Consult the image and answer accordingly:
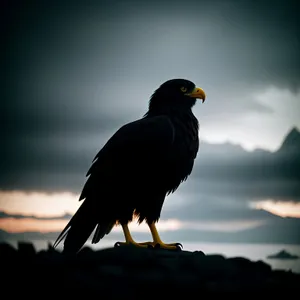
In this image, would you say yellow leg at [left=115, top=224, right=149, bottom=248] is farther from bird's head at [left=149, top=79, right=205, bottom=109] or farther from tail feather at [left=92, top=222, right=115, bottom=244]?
bird's head at [left=149, top=79, right=205, bottom=109]

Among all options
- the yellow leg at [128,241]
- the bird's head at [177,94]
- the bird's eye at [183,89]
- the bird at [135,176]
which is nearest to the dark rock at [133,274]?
the yellow leg at [128,241]

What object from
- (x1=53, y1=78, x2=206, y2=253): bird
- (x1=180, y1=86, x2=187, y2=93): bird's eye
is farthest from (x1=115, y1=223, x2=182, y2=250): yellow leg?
(x1=180, y1=86, x2=187, y2=93): bird's eye

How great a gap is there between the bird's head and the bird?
1.08 ft

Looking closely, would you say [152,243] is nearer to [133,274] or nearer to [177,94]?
[133,274]

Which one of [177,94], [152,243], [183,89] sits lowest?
[152,243]

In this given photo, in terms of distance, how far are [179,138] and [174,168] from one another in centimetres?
52

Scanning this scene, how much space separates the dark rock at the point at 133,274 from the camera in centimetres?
564

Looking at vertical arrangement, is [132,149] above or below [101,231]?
above

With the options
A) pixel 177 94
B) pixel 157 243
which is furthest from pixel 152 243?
pixel 177 94

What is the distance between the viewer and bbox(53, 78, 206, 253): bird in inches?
328

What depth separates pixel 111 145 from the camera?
869 centimetres

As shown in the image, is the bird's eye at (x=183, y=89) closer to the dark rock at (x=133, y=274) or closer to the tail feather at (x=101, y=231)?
the tail feather at (x=101, y=231)

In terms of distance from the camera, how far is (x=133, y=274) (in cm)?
607

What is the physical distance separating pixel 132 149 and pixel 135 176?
0.46 meters
